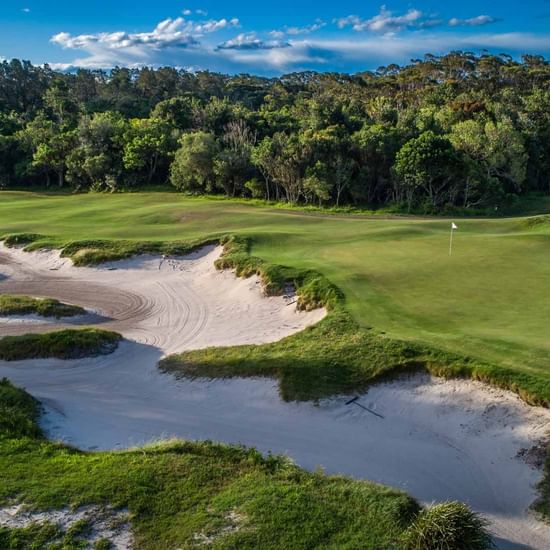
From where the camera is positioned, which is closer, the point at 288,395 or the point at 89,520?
the point at 89,520

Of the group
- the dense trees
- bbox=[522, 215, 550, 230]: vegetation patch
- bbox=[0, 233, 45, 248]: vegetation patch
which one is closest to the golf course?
bbox=[0, 233, 45, 248]: vegetation patch

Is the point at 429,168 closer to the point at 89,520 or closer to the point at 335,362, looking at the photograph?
the point at 335,362

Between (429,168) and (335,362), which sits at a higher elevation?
(429,168)

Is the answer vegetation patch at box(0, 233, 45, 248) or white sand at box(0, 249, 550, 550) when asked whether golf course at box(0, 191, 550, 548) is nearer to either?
white sand at box(0, 249, 550, 550)

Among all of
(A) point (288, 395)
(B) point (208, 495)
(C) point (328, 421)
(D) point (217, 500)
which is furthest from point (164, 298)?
(D) point (217, 500)

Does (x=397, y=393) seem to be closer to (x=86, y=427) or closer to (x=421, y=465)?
(x=421, y=465)

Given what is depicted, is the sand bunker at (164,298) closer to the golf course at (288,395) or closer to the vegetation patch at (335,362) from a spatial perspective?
the golf course at (288,395)
